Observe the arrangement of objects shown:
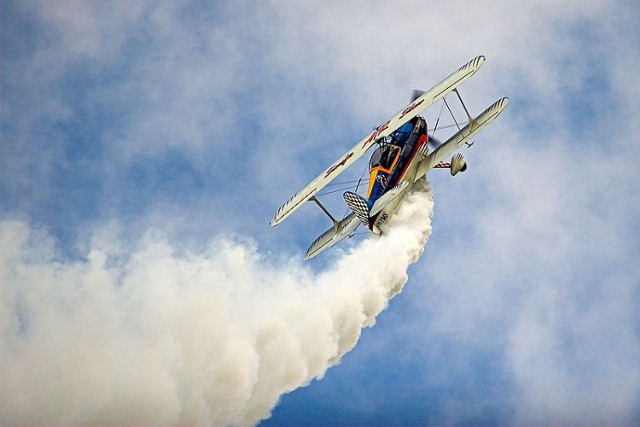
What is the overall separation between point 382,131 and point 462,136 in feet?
11.7

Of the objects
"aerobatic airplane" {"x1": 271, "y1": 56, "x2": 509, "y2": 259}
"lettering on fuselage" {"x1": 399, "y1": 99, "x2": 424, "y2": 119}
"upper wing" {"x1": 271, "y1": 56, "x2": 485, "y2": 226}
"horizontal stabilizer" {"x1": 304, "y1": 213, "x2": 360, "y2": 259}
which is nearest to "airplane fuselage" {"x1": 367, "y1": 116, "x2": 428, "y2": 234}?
"aerobatic airplane" {"x1": 271, "y1": 56, "x2": 509, "y2": 259}

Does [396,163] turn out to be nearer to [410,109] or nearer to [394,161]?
[394,161]

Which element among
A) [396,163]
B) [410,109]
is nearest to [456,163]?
[396,163]

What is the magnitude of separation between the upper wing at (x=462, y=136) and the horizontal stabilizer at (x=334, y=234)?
9.54ft

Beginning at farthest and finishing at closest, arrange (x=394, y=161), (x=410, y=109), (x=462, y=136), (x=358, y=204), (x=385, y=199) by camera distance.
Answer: (x=462, y=136)
(x=394, y=161)
(x=410, y=109)
(x=385, y=199)
(x=358, y=204)

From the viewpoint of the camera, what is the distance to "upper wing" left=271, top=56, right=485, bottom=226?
43688 mm

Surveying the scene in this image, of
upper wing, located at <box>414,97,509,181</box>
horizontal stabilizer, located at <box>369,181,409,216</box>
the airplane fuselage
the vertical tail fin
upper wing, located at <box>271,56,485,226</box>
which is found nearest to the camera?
the vertical tail fin

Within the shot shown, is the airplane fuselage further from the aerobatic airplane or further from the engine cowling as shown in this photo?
the engine cowling

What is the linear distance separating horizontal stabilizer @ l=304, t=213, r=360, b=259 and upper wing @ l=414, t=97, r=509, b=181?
2.91 metres

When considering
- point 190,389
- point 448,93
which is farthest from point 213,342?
point 448,93

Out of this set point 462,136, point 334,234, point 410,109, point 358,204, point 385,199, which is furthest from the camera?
point 334,234

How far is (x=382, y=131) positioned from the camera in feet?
144

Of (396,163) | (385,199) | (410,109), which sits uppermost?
(410,109)

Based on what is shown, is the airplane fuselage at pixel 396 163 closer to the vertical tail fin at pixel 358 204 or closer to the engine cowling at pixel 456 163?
the vertical tail fin at pixel 358 204
